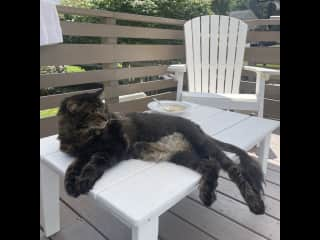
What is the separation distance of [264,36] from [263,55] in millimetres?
184

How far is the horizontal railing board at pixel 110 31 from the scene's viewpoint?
1.87 meters

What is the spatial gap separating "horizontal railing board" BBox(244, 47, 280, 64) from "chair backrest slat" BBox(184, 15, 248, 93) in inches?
15.3

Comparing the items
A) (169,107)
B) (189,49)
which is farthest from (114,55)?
(169,107)

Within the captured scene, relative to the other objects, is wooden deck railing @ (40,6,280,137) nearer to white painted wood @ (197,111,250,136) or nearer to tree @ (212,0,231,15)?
white painted wood @ (197,111,250,136)

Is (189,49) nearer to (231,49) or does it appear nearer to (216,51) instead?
(216,51)

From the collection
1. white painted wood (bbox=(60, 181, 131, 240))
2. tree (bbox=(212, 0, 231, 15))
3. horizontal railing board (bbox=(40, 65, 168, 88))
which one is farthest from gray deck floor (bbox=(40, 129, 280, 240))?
tree (bbox=(212, 0, 231, 15))

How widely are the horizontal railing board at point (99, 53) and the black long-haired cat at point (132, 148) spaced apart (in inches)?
41.4

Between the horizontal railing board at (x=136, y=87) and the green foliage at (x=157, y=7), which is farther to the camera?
the green foliage at (x=157, y=7)

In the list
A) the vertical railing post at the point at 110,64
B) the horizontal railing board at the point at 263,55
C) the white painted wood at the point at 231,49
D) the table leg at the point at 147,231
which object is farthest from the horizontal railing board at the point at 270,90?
the table leg at the point at 147,231

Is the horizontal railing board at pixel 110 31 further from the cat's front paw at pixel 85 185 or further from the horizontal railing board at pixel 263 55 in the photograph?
the cat's front paw at pixel 85 185

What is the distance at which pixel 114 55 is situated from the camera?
2.21 meters

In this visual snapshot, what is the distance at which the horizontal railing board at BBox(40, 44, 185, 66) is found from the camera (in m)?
1.80
